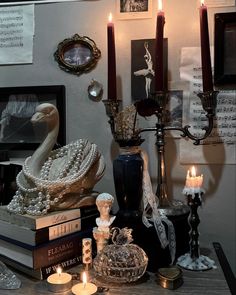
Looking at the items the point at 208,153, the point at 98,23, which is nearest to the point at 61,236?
the point at 208,153

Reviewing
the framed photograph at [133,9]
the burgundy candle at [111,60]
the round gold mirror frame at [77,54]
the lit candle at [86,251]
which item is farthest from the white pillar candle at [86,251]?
the framed photograph at [133,9]

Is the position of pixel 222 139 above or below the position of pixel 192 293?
above

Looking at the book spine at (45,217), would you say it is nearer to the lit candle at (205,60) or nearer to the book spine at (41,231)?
the book spine at (41,231)

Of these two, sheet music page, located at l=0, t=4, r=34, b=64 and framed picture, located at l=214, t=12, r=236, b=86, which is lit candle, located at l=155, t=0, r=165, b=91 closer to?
framed picture, located at l=214, t=12, r=236, b=86

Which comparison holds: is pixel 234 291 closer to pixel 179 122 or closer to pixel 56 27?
pixel 179 122

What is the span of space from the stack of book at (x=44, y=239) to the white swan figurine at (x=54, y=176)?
22 mm

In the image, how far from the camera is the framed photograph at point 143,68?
0.96 meters

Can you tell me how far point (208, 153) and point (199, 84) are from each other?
19cm

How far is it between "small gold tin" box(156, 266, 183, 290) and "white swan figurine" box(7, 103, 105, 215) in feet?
0.74

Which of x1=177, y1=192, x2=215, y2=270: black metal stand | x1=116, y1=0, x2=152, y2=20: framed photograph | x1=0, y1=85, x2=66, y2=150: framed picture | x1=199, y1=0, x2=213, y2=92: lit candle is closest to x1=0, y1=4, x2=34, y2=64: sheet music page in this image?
x1=0, y1=85, x2=66, y2=150: framed picture

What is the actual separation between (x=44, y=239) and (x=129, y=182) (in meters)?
0.21

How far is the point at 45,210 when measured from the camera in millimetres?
723

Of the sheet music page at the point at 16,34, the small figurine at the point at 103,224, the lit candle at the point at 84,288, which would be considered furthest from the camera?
the sheet music page at the point at 16,34

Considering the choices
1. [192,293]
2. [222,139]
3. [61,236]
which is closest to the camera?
[192,293]
